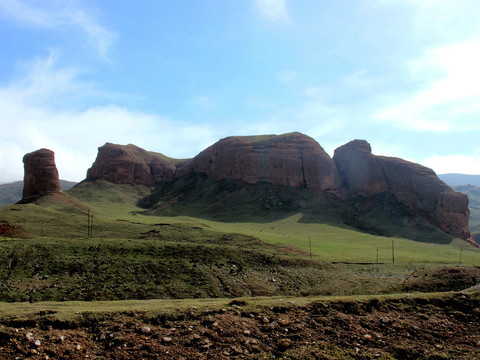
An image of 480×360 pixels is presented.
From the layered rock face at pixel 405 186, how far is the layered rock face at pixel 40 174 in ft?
249

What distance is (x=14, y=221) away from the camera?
52.7 meters

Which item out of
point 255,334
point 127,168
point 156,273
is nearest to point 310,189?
point 127,168

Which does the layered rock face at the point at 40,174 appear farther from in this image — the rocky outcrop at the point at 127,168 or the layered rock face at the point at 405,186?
the layered rock face at the point at 405,186

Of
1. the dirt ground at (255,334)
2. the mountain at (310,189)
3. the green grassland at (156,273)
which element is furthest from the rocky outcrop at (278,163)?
the dirt ground at (255,334)

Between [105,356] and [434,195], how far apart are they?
108793mm

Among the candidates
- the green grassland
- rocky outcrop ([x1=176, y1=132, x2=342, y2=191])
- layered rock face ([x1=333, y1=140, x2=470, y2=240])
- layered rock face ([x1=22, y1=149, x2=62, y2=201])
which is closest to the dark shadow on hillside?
rocky outcrop ([x1=176, y1=132, x2=342, y2=191])

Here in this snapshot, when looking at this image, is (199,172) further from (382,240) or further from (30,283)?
(30,283)

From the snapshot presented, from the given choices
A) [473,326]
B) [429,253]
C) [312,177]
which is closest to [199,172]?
[312,177]

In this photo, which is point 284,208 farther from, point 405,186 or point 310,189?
point 405,186

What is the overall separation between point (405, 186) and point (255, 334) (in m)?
107

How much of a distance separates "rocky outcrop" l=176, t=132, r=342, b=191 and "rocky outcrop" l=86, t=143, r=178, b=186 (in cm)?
2827

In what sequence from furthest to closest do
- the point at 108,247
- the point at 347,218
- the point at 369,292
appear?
the point at 347,218 → the point at 108,247 → the point at 369,292

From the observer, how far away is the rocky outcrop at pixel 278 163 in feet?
389

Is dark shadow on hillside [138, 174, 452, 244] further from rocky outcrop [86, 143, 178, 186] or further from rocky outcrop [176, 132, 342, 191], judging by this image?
rocky outcrop [86, 143, 178, 186]
